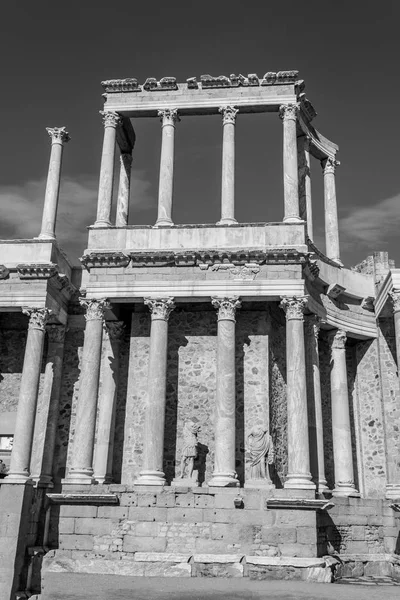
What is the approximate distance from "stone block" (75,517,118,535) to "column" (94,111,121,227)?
9.21m

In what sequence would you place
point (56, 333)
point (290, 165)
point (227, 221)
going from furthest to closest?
point (56, 333), point (290, 165), point (227, 221)

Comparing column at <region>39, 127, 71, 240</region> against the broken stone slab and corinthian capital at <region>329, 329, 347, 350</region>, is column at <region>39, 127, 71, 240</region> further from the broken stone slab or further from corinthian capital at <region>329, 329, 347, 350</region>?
the broken stone slab

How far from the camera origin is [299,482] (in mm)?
18328

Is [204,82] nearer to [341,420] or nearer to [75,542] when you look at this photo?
[341,420]

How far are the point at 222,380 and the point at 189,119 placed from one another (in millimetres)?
10396

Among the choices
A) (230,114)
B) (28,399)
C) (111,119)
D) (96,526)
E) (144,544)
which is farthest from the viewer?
(111,119)

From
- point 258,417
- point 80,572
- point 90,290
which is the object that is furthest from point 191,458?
point 90,290

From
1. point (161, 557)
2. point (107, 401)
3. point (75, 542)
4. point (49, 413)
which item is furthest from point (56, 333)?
point (161, 557)

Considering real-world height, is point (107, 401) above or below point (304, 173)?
below

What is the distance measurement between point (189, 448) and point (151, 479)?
1605mm

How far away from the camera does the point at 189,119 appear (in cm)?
2459

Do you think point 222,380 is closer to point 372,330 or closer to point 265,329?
point 265,329

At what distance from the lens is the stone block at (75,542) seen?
17.8 m

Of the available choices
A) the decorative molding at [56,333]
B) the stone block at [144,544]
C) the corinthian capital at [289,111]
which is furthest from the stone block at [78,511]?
the corinthian capital at [289,111]
